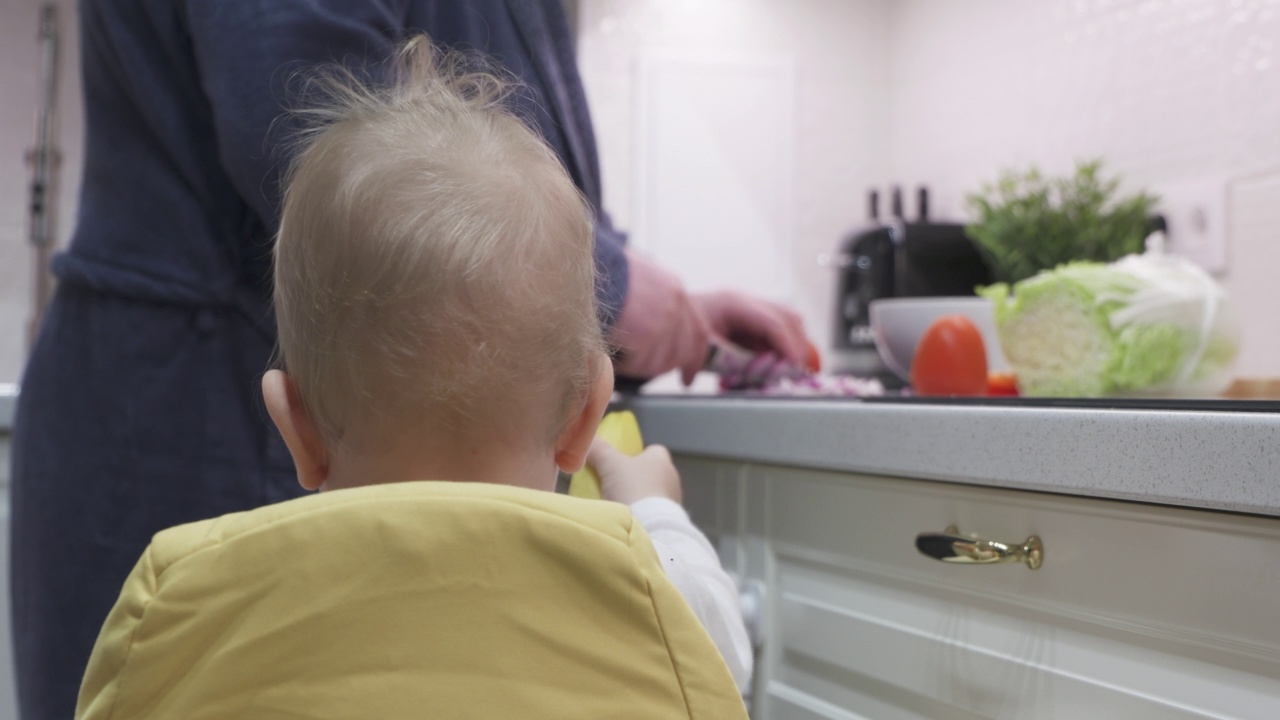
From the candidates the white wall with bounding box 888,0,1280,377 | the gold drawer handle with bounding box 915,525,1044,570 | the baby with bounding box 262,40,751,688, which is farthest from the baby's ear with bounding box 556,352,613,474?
the white wall with bounding box 888,0,1280,377

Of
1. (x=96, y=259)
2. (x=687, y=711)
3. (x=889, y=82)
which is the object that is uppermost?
(x=889, y=82)

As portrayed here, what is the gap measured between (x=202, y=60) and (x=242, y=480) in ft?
0.99

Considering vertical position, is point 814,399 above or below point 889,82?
below

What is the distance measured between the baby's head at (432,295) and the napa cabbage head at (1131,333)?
439 mm

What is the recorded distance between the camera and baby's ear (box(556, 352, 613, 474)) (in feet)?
1.96

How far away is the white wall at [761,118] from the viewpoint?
7.13 feet

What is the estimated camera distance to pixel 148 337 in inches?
32.0

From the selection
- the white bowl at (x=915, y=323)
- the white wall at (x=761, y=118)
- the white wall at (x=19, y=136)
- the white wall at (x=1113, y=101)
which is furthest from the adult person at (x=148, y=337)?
the white wall at (x=19, y=136)

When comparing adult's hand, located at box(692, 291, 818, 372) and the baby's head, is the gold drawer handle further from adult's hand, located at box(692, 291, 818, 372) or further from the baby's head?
adult's hand, located at box(692, 291, 818, 372)

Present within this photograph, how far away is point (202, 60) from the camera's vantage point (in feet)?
2.54

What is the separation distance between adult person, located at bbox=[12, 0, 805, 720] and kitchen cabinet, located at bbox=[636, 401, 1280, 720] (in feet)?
0.70

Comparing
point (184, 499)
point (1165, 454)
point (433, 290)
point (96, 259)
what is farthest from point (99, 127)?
point (1165, 454)

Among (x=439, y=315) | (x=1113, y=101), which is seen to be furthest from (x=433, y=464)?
(x=1113, y=101)

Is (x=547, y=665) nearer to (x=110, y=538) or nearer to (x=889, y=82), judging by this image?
(x=110, y=538)
